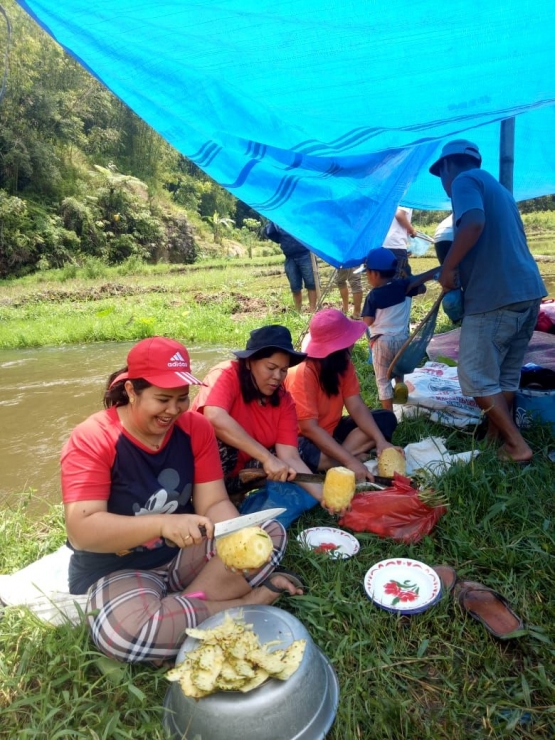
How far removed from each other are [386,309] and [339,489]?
2.04 m

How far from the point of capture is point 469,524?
2.74 metres

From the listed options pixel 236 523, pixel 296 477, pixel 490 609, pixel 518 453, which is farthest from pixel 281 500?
pixel 518 453

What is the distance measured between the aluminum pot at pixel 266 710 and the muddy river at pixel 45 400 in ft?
7.55

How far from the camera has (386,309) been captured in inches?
170

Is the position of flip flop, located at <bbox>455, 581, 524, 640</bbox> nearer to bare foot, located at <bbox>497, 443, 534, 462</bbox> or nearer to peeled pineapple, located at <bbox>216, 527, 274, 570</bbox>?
peeled pineapple, located at <bbox>216, 527, 274, 570</bbox>

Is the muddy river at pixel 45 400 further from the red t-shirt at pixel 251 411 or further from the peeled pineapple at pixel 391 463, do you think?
the peeled pineapple at pixel 391 463

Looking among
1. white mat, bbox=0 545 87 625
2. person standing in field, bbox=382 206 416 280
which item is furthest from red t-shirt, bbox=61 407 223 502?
person standing in field, bbox=382 206 416 280

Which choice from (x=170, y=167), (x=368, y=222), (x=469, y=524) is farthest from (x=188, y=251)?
(x=469, y=524)

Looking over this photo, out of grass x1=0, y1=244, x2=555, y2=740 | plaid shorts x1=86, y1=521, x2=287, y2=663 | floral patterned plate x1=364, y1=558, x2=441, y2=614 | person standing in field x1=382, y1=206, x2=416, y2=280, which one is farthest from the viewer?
person standing in field x1=382, y1=206, x2=416, y2=280

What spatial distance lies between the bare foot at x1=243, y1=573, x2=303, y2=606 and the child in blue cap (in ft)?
6.96

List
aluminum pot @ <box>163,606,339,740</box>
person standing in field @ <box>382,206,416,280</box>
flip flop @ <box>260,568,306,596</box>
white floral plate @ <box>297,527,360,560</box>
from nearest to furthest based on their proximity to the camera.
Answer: aluminum pot @ <box>163,606,339,740</box>, flip flop @ <box>260,568,306,596</box>, white floral plate @ <box>297,527,360,560</box>, person standing in field @ <box>382,206,416,280</box>

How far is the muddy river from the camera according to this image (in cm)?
401

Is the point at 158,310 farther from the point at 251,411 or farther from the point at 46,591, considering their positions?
the point at 46,591

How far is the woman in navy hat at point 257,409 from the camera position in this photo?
2838mm
